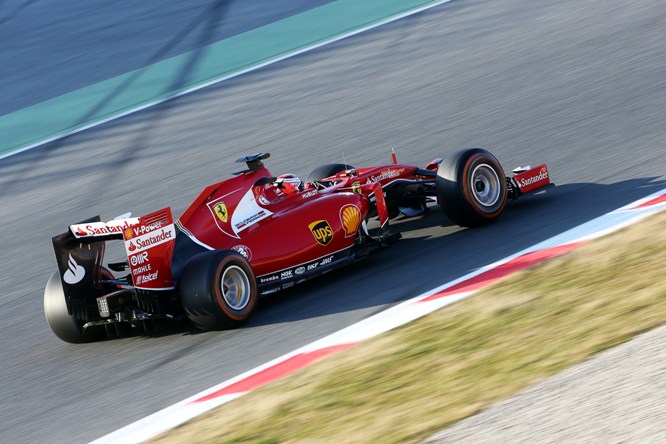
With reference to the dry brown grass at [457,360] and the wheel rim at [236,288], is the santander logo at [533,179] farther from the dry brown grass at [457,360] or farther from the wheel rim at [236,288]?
the wheel rim at [236,288]

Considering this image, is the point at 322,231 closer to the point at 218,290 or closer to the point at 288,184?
the point at 288,184

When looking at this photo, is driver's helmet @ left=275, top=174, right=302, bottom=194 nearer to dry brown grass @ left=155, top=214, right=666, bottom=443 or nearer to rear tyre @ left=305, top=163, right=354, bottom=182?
rear tyre @ left=305, top=163, right=354, bottom=182

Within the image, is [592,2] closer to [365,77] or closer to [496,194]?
[365,77]

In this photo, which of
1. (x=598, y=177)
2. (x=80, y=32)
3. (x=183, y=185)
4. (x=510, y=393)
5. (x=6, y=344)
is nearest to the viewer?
(x=510, y=393)

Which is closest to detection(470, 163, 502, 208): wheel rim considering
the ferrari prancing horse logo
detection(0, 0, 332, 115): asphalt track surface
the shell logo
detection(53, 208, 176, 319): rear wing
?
the shell logo

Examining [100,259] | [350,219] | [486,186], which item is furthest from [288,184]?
[100,259]

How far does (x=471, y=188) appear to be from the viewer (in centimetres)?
864

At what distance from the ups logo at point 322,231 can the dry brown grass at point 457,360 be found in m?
1.62

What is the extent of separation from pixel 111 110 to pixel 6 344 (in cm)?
893

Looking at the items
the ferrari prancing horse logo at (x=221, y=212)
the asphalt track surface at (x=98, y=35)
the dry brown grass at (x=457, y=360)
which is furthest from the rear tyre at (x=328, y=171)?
the asphalt track surface at (x=98, y=35)

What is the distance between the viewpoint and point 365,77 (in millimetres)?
15656

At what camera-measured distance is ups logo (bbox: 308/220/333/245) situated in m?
8.23

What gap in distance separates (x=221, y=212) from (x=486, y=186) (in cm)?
228

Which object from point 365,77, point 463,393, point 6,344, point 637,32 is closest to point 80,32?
point 365,77
